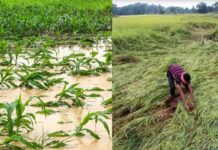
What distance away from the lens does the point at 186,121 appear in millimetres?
1489

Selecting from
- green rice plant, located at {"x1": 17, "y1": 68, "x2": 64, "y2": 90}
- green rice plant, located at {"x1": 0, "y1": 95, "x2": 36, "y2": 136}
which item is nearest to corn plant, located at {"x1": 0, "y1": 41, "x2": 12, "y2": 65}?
green rice plant, located at {"x1": 17, "y1": 68, "x2": 64, "y2": 90}

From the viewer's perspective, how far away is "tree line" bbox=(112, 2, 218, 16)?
1501 mm

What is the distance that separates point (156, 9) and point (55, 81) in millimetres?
3801

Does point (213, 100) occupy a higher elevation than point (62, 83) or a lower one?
higher

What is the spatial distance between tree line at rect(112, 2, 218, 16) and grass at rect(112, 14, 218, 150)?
2 cm

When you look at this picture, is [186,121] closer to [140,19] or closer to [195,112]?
[195,112]

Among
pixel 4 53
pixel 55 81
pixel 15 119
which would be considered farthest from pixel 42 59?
pixel 15 119

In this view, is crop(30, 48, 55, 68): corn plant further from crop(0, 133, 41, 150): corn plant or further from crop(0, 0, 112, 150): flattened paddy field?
crop(0, 133, 41, 150): corn plant

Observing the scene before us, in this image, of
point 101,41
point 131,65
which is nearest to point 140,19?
point 131,65

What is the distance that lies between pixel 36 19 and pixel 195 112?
870 centimetres

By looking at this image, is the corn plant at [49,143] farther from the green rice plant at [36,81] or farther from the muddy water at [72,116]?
the green rice plant at [36,81]

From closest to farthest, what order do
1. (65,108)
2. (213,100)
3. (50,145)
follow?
(213,100)
(50,145)
(65,108)

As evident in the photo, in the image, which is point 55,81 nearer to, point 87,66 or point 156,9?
→ point 87,66

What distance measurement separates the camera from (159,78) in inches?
61.1
